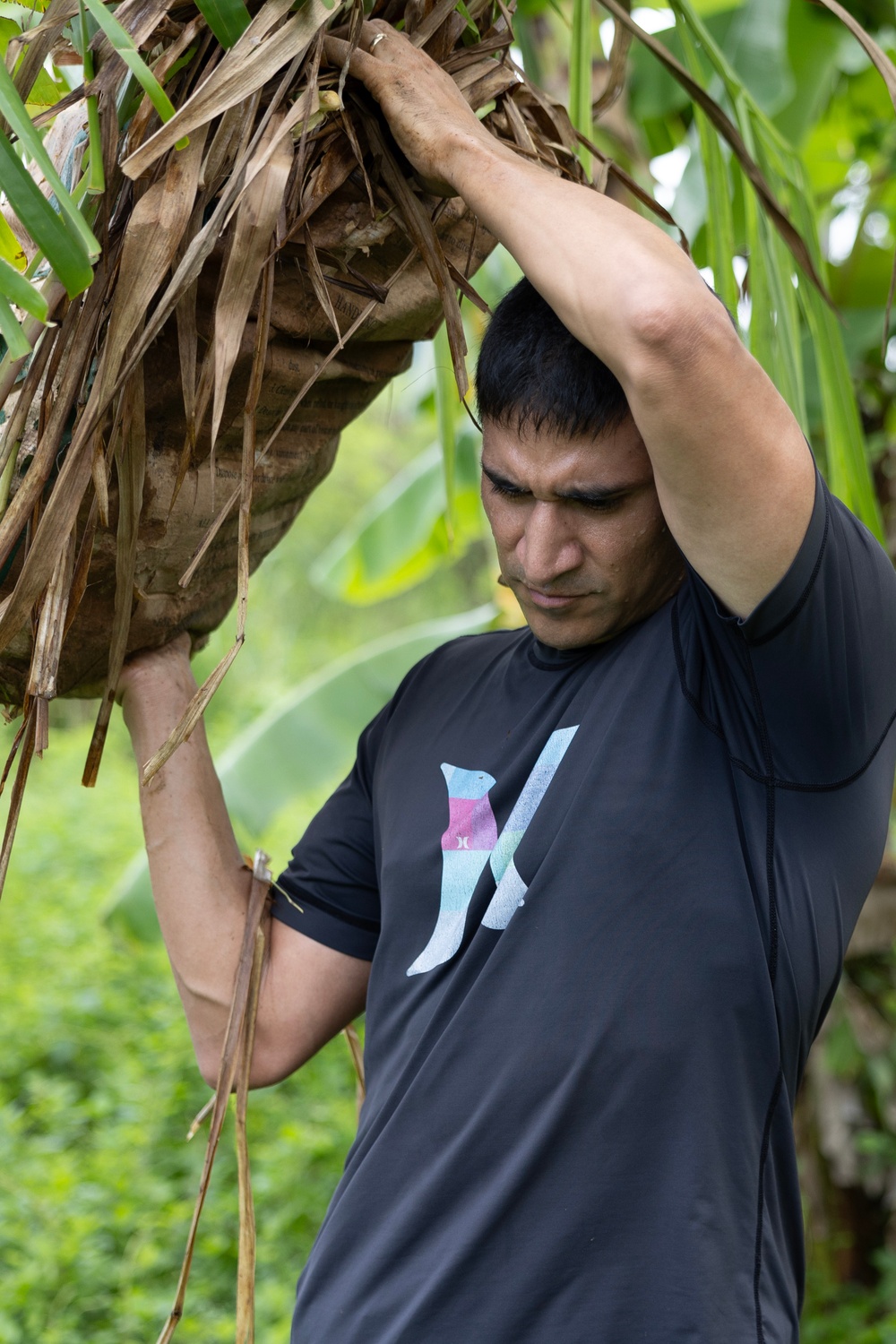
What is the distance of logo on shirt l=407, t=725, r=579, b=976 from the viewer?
87 cm

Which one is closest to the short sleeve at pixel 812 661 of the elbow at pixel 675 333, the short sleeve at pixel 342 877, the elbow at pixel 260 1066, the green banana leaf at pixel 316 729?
the elbow at pixel 675 333

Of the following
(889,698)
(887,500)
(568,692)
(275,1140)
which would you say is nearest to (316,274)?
(568,692)

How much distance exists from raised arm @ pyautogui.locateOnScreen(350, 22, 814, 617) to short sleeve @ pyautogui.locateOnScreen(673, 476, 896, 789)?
18 mm

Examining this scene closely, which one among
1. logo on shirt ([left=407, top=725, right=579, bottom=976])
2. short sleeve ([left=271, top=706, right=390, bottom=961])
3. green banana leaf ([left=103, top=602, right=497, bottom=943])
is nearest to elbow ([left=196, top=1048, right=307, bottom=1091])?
short sleeve ([left=271, top=706, right=390, bottom=961])

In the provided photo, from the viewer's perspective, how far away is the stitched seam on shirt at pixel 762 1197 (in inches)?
31.3

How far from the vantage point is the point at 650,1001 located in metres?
0.79

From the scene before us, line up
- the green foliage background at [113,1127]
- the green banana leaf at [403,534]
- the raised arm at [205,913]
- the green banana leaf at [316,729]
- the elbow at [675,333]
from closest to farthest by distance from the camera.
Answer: the elbow at [675,333], the raised arm at [205,913], the green foliage background at [113,1127], the green banana leaf at [316,729], the green banana leaf at [403,534]

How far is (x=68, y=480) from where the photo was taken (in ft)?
2.55

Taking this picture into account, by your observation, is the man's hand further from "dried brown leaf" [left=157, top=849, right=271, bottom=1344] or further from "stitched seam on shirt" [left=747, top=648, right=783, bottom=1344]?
"dried brown leaf" [left=157, top=849, right=271, bottom=1344]

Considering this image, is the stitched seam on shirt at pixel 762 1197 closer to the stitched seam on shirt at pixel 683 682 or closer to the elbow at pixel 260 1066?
the stitched seam on shirt at pixel 683 682

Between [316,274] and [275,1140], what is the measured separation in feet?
9.80

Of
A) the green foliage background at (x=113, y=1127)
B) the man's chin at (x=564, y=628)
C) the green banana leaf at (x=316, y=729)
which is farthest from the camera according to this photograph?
the green banana leaf at (x=316, y=729)

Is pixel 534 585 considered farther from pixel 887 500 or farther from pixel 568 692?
pixel 887 500

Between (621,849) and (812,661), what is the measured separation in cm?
18
